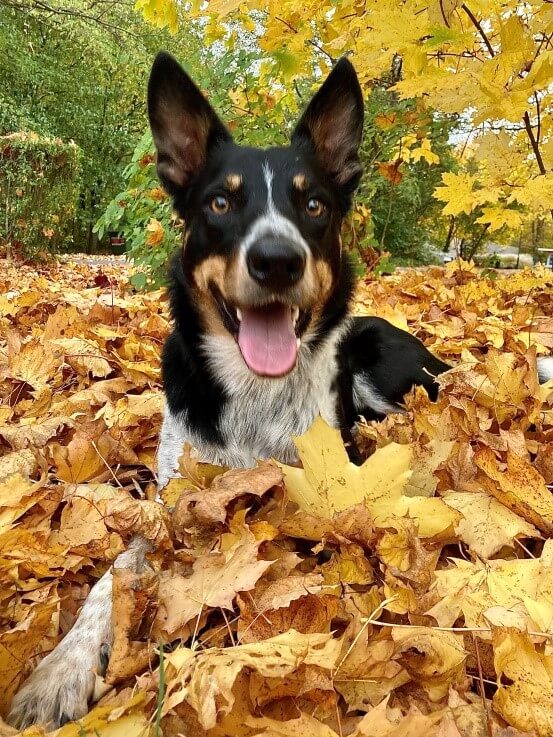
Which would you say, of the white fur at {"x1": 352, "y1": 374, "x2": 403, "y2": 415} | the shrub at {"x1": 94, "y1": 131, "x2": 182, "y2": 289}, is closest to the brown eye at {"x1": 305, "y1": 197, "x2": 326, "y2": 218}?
the white fur at {"x1": 352, "y1": 374, "x2": 403, "y2": 415}

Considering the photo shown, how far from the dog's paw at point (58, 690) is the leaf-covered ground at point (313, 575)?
0.03 meters

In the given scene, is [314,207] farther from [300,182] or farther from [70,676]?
[70,676]

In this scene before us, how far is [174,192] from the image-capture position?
9.26ft

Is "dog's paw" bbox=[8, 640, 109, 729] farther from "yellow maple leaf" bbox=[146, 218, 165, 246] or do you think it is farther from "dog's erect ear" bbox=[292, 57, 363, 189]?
"yellow maple leaf" bbox=[146, 218, 165, 246]

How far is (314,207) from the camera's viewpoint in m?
2.58

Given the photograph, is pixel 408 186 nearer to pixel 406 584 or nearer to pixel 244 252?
pixel 244 252

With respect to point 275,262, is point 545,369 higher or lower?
lower

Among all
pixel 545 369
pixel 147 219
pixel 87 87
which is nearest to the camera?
pixel 545 369

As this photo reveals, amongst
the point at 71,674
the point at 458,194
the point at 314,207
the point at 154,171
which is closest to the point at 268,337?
the point at 314,207

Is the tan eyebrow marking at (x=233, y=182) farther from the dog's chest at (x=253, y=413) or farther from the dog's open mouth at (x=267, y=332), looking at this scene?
the dog's chest at (x=253, y=413)

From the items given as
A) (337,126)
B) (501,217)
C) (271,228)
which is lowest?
(271,228)

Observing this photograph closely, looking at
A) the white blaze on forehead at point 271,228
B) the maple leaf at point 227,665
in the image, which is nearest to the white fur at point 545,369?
the white blaze on forehead at point 271,228

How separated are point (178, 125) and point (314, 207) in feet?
2.41

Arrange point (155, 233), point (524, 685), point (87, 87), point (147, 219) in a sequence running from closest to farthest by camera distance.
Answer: point (524, 685), point (155, 233), point (147, 219), point (87, 87)
